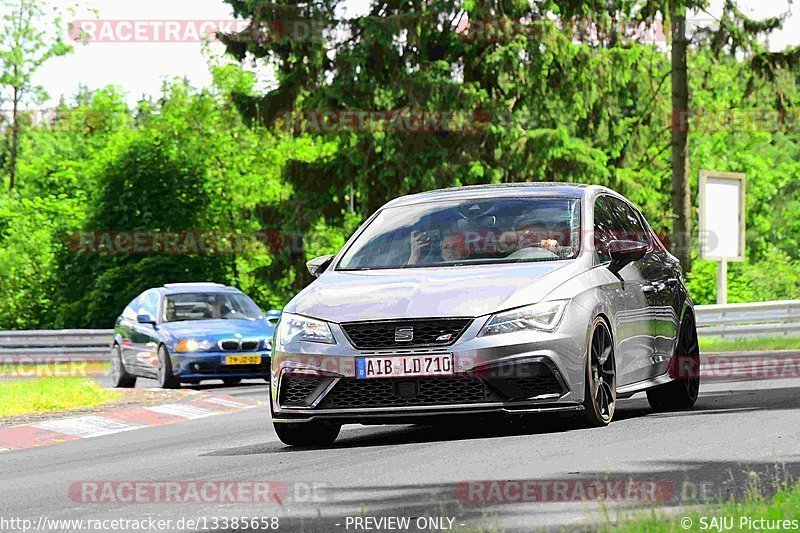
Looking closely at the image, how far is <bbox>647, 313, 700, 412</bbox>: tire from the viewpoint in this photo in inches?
505

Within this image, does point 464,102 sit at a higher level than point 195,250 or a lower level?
higher

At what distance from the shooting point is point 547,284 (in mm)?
10375

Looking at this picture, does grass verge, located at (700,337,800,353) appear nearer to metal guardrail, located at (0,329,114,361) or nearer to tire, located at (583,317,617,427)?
metal guardrail, located at (0,329,114,361)

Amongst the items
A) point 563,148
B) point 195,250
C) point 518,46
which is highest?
point 518,46

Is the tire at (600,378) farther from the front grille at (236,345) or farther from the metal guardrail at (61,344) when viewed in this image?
the metal guardrail at (61,344)

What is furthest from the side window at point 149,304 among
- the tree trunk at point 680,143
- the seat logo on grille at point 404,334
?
the tree trunk at point 680,143

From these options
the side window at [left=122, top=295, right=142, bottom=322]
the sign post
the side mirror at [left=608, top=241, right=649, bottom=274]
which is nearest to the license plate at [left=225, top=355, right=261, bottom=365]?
the side window at [left=122, top=295, right=142, bottom=322]

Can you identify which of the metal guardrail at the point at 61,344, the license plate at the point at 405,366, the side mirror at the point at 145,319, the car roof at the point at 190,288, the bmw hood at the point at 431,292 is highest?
the bmw hood at the point at 431,292

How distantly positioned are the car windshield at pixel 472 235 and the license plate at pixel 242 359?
35.0 feet

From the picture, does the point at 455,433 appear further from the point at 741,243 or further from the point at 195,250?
the point at 195,250

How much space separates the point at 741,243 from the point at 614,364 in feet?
80.4

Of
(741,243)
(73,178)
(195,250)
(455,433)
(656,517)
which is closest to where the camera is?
(656,517)

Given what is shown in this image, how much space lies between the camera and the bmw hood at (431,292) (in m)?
10.1

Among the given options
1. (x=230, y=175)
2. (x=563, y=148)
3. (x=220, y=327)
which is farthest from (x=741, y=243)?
(x=230, y=175)
